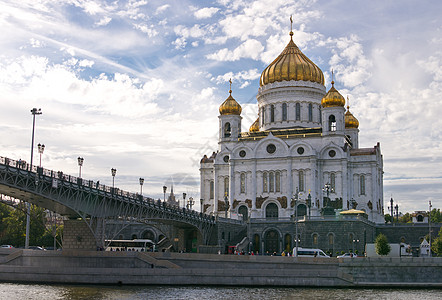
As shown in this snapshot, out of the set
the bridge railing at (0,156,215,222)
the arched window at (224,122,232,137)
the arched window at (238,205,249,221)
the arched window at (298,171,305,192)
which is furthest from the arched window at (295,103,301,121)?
the bridge railing at (0,156,215,222)

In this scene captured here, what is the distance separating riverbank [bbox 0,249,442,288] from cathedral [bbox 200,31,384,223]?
27.9 m

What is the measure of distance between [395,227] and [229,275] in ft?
122

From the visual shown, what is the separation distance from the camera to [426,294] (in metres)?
44.2

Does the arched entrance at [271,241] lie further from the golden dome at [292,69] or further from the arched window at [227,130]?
the golden dome at [292,69]

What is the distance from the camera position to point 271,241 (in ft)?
247

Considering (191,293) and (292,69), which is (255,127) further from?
(191,293)

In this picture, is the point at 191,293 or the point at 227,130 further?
the point at 227,130

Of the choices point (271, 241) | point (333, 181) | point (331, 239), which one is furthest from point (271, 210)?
point (331, 239)

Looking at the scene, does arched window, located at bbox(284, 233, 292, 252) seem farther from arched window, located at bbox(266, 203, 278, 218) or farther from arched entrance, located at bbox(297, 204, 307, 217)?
arched window, located at bbox(266, 203, 278, 218)

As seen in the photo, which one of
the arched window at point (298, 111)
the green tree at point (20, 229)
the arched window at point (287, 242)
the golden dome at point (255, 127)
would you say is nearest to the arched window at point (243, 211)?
the arched window at point (287, 242)

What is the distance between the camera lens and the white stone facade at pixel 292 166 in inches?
3221

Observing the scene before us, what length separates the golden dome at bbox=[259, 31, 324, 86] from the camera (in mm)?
90062

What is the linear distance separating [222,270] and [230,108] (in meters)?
44.3

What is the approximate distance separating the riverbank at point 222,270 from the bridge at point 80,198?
3.90 meters
